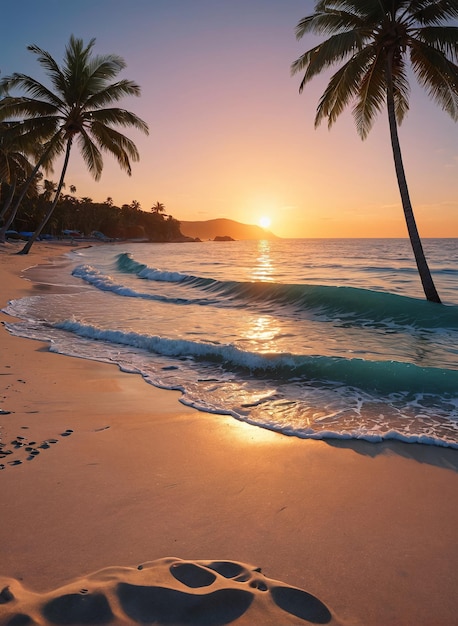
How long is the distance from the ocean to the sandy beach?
2.22 feet

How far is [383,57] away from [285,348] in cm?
1085

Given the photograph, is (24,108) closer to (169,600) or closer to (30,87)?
(30,87)

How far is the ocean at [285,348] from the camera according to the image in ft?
15.6

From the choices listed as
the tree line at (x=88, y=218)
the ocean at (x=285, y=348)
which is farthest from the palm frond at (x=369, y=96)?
the tree line at (x=88, y=218)

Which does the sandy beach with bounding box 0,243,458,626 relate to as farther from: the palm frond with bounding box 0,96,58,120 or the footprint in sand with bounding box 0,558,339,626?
the palm frond with bounding box 0,96,58,120

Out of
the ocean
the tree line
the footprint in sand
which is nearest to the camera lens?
the footprint in sand

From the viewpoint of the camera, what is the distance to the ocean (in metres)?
4.75

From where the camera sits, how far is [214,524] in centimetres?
260

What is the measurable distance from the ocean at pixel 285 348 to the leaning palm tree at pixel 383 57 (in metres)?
3.94

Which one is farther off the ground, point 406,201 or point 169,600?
point 406,201

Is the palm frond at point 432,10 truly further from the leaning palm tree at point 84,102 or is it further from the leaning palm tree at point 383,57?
the leaning palm tree at point 84,102

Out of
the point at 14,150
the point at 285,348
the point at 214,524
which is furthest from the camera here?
the point at 14,150

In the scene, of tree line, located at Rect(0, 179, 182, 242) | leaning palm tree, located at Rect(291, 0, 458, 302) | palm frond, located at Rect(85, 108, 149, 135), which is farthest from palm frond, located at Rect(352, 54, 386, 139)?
tree line, located at Rect(0, 179, 182, 242)

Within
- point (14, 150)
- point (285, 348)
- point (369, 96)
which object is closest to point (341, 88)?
point (369, 96)
